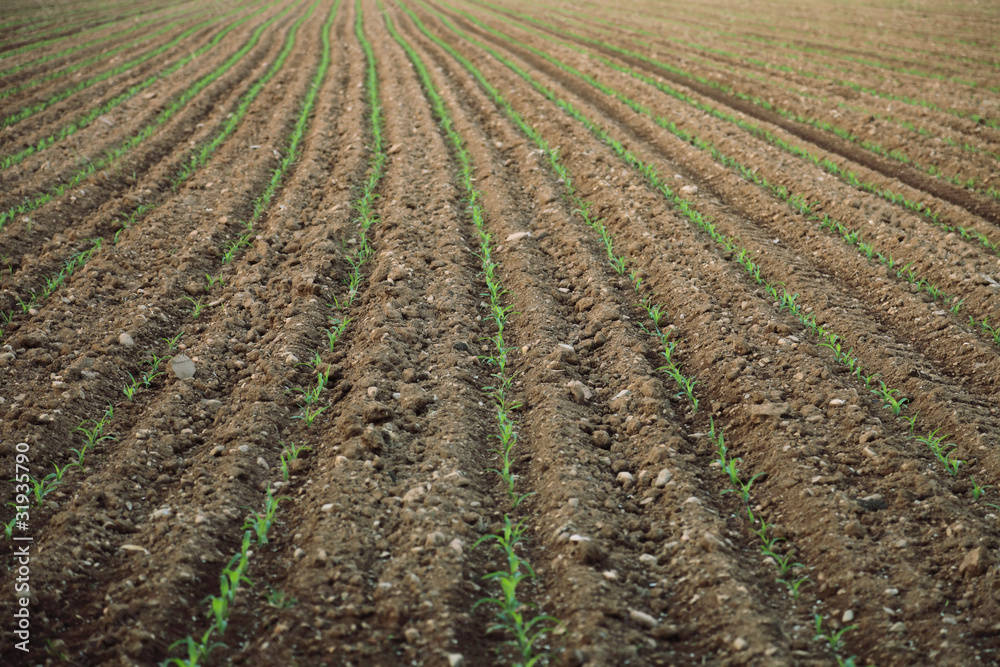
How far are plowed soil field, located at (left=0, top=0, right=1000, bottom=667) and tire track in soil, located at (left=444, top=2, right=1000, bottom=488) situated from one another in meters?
0.03

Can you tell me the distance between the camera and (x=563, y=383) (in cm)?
443

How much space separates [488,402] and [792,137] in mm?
7812

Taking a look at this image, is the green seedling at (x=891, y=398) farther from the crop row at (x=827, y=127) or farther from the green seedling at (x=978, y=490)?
the crop row at (x=827, y=127)

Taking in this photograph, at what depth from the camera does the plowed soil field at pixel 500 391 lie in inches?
113

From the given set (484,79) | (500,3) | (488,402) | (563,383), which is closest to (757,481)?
(563,383)

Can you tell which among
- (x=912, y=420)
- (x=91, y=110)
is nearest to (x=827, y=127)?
(x=912, y=420)

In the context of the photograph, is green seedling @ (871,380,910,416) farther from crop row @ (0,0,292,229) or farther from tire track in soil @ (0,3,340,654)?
crop row @ (0,0,292,229)

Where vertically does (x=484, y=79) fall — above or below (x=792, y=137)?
above

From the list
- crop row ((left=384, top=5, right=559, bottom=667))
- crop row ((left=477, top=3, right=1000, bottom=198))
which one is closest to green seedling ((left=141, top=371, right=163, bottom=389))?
crop row ((left=384, top=5, right=559, bottom=667))

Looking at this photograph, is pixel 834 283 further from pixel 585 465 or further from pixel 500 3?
pixel 500 3

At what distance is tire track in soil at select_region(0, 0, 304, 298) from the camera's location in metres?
6.40

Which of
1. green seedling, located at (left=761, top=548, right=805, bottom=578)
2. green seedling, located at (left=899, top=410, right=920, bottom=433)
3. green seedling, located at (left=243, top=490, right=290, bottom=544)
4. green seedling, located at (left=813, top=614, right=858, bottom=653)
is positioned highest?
green seedling, located at (left=243, top=490, right=290, bottom=544)

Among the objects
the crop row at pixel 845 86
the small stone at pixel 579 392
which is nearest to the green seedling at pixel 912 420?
the small stone at pixel 579 392

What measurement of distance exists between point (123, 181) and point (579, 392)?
6.90m
